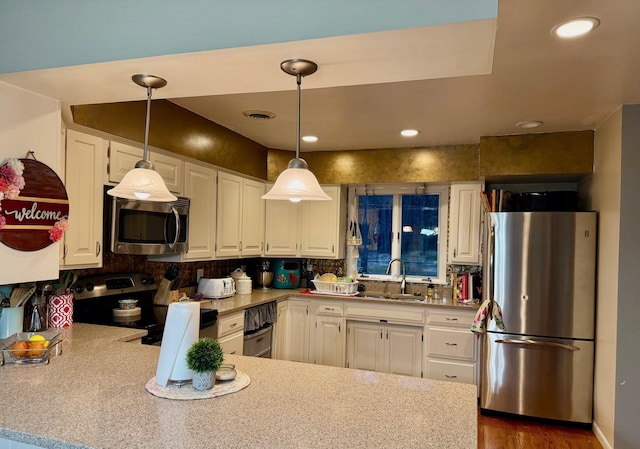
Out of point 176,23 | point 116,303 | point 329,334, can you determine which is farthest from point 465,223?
point 176,23

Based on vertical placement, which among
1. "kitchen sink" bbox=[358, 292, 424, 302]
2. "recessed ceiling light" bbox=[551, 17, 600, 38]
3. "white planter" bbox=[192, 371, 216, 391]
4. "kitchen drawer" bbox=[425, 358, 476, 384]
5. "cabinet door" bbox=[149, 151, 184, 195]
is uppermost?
"recessed ceiling light" bbox=[551, 17, 600, 38]

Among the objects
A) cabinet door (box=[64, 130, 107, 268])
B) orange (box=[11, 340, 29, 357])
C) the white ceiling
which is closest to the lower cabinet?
the white ceiling

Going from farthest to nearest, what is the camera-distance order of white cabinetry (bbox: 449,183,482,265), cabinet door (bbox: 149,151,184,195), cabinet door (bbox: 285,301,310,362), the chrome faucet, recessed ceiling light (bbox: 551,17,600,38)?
the chrome faucet, cabinet door (bbox: 285,301,310,362), white cabinetry (bbox: 449,183,482,265), cabinet door (bbox: 149,151,184,195), recessed ceiling light (bbox: 551,17,600,38)

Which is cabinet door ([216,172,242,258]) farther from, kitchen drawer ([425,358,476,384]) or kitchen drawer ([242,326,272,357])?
kitchen drawer ([425,358,476,384])

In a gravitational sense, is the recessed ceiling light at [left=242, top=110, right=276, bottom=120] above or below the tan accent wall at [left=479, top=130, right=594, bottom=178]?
above

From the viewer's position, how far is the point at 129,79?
1.73m

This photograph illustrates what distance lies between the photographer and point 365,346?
4.19 m

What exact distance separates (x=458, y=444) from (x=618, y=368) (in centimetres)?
227

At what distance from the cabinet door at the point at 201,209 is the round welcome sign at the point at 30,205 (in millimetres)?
1215

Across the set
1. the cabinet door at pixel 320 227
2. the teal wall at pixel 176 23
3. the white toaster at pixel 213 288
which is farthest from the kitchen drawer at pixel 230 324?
the teal wall at pixel 176 23

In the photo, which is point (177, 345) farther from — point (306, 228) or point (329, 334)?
point (306, 228)

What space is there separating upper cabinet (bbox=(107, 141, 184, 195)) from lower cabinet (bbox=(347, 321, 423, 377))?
2.14 meters

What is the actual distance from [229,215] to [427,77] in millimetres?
2571

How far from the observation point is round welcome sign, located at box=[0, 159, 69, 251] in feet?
6.00
